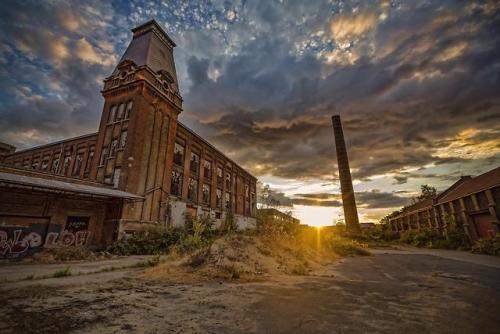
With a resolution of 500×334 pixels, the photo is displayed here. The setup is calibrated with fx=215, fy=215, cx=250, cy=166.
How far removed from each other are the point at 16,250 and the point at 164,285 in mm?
10315

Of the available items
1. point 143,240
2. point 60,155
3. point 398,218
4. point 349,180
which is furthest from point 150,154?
point 398,218

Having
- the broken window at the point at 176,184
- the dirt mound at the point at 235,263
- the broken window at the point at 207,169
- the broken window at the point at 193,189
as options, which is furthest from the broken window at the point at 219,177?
the dirt mound at the point at 235,263

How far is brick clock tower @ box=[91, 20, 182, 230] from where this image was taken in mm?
15555

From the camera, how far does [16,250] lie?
980cm

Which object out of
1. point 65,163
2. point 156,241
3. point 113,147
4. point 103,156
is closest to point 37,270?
point 156,241

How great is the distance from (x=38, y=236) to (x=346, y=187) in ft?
89.2

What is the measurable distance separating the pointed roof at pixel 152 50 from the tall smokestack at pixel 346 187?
2068 centimetres

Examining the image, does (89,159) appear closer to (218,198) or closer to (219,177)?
(219,177)

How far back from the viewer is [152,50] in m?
20.1

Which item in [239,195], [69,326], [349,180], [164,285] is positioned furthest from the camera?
[239,195]

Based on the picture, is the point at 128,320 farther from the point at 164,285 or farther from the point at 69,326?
the point at 164,285

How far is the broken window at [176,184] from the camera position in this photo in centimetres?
1902

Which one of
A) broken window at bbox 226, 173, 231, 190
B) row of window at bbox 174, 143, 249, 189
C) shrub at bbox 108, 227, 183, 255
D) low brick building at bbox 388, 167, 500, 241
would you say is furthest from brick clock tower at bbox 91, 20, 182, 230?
low brick building at bbox 388, 167, 500, 241

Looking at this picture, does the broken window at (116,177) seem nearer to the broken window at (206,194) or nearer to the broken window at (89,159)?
the broken window at (89,159)
